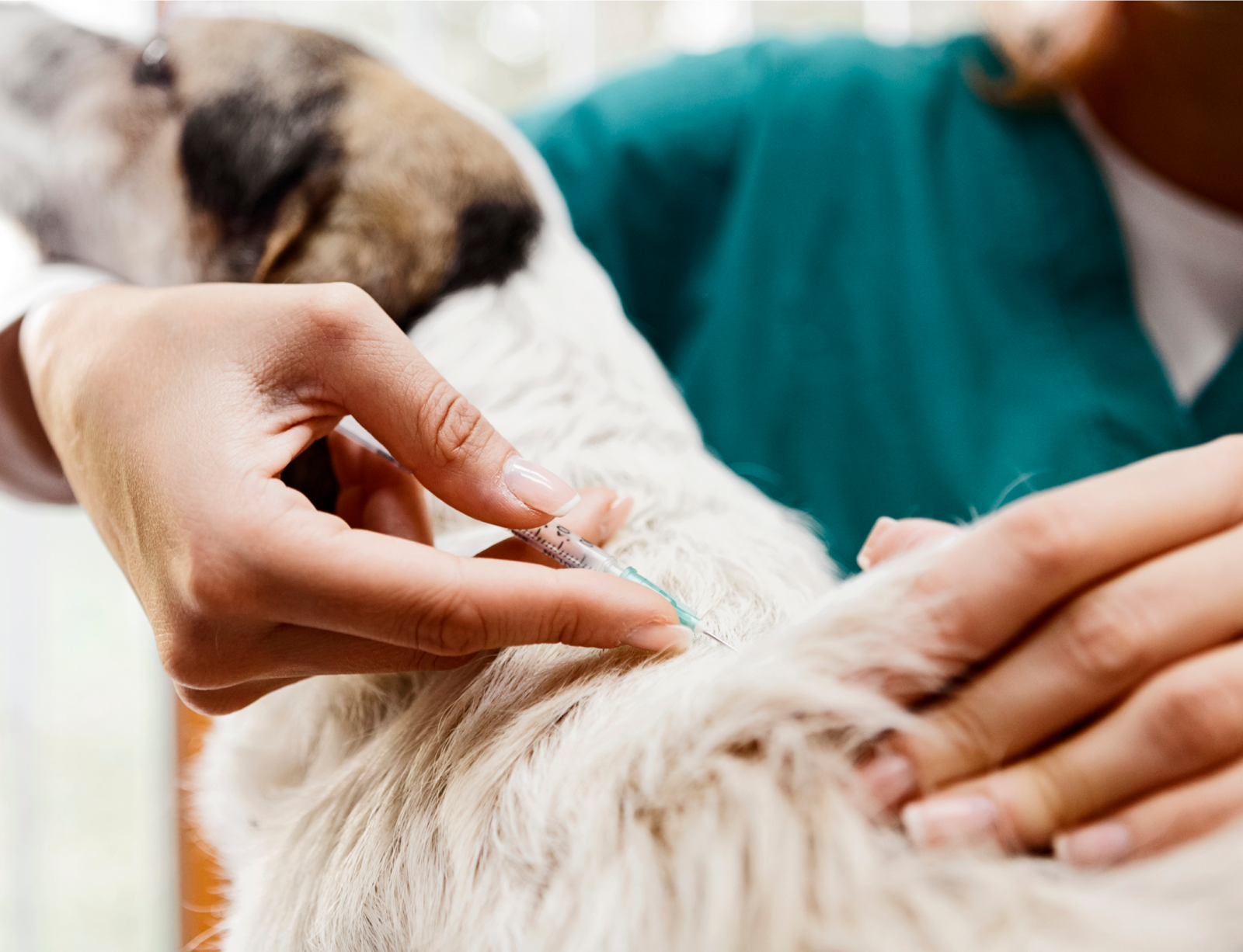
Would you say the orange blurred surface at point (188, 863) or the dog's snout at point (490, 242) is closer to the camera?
the dog's snout at point (490, 242)

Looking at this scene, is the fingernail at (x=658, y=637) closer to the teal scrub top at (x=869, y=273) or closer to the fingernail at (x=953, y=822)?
the fingernail at (x=953, y=822)

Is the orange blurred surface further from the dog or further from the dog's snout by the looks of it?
the dog's snout

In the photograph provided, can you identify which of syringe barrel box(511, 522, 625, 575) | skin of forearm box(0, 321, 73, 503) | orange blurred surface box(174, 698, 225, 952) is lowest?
orange blurred surface box(174, 698, 225, 952)

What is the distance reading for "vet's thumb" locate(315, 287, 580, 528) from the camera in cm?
37

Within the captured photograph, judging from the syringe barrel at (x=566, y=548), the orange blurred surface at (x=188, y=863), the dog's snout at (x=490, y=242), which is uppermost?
the dog's snout at (x=490, y=242)

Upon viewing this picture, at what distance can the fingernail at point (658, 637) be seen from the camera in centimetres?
38

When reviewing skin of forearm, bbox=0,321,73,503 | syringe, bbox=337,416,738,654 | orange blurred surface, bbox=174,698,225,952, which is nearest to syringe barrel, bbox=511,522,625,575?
syringe, bbox=337,416,738,654

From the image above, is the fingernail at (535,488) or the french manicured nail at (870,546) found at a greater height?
the fingernail at (535,488)

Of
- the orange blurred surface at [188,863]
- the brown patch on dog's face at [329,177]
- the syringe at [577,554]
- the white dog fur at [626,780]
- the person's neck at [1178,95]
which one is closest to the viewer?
the white dog fur at [626,780]

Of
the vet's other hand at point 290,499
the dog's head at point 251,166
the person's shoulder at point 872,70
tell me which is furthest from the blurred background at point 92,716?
the vet's other hand at point 290,499

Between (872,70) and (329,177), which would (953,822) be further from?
(872,70)

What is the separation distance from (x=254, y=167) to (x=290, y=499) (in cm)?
29

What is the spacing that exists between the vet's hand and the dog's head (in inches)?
14.7

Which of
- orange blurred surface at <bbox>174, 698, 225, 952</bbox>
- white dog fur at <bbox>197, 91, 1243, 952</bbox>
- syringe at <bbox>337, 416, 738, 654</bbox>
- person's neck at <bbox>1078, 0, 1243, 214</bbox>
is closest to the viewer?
white dog fur at <bbox>197, 91, 1243, 952</bbox>
